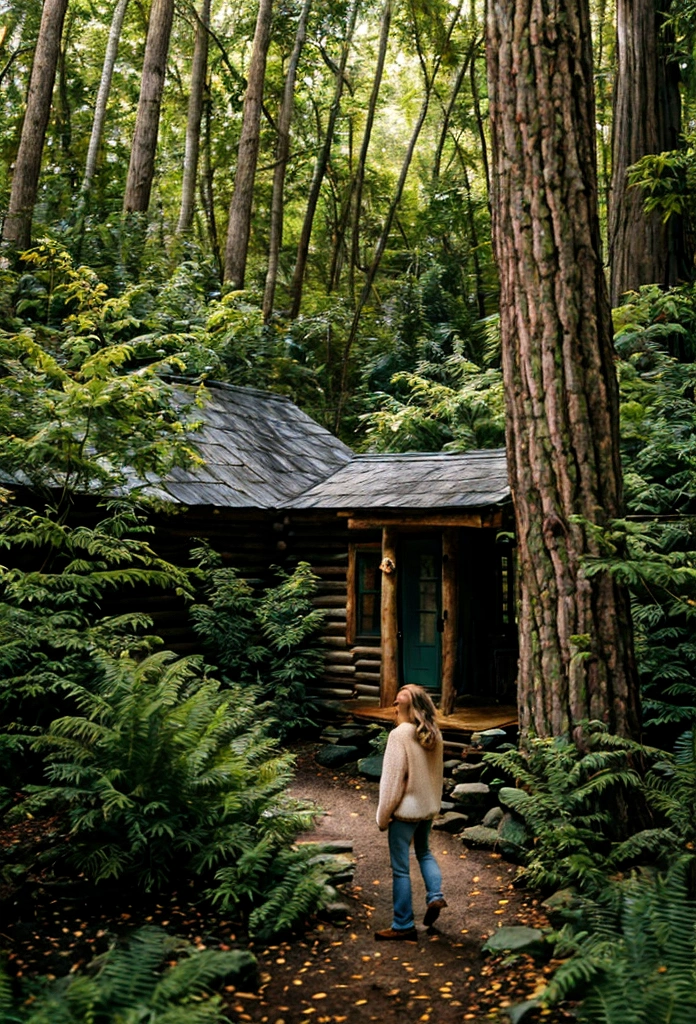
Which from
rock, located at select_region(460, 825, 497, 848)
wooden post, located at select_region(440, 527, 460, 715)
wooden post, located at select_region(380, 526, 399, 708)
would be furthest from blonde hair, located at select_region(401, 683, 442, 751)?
wooden post, located at select_region(380, 526, 399, 708)

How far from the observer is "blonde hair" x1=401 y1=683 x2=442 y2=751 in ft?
19.9

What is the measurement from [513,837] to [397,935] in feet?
6.57

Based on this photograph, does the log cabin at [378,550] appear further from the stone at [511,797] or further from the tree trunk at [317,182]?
the tree trunk at [317,182]

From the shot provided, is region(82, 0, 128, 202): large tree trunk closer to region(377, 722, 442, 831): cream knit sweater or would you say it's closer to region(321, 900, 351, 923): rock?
region(377, 722, 442, 831): cream knit sweater

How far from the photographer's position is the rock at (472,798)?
8.96 m

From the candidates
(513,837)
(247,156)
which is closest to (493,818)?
(513,837)

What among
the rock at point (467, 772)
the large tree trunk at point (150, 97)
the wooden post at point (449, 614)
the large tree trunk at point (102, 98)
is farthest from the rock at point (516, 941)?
the large tree trunk at point (102, 98)

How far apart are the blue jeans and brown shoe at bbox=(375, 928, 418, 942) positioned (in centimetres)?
3

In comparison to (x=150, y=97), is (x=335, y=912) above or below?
below

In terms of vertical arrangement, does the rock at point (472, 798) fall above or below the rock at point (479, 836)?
above

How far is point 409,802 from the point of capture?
235 inches

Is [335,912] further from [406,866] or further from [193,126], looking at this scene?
[193,126]

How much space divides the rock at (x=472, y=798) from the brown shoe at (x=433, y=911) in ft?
9.88

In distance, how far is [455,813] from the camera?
348 inches
